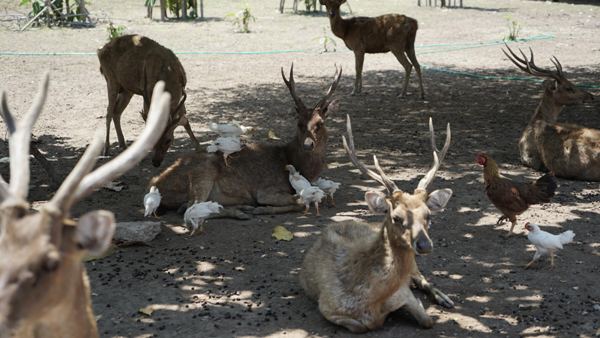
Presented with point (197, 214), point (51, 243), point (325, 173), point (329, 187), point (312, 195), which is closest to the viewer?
point (51, 243)

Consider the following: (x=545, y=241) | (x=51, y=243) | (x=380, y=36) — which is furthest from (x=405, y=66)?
(x=51, y=243)

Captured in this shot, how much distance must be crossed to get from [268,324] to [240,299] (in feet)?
1.51

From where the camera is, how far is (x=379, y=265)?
4902mm

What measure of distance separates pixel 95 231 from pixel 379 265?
246 cm

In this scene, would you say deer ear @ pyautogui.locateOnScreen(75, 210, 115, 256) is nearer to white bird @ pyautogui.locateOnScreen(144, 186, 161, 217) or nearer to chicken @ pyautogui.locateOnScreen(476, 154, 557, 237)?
white bird @ pyautogui.locateOnScreen(144, 186, 161, 217)

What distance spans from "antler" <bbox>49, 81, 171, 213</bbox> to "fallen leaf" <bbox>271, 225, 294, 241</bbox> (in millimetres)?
3926

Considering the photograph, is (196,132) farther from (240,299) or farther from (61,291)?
(61,291)

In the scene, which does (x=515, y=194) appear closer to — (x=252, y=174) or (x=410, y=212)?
(x=410, y=212)

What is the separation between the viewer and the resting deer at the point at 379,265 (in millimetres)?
4773

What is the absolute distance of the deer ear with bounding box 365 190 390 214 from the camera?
4.93 m

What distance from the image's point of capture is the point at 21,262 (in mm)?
2658

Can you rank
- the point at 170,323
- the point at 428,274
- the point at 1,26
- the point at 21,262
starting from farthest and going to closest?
1. the point at 1,26
2. the point at 428,274
3. the point at 170,323
4. the point at 21,262

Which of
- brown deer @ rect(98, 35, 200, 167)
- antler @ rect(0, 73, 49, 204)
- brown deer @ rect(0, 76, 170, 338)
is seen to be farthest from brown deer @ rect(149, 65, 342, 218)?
brown deer @ rect(0, 76, 170, 338)

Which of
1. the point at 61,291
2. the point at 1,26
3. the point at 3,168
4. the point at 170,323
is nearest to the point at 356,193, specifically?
the point at 170,323
